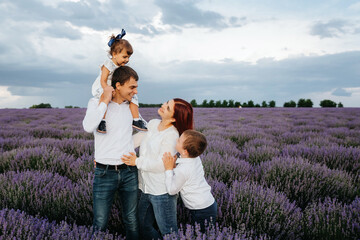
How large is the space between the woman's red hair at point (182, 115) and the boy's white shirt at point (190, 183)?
28cm

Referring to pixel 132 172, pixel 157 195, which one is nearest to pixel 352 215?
pixel 157 195

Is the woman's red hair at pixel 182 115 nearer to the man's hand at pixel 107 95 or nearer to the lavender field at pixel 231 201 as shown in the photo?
the man's hand at pixel 107 95

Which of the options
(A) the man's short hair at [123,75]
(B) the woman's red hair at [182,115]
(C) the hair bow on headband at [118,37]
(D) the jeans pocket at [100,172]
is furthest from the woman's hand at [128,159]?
(C) the hair bow on headband at [118,37]

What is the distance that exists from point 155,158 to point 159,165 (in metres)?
0.11

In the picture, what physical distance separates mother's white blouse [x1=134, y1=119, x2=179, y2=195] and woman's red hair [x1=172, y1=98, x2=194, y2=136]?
5 cm

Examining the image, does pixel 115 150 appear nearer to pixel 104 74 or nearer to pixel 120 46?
pixel 104 74

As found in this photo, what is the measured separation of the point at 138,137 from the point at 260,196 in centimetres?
131

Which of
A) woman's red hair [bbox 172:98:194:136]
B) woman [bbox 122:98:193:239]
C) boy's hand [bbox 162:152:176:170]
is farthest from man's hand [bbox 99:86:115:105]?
boy's hand [bbox 162:152:176:170]

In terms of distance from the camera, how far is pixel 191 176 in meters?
1.88

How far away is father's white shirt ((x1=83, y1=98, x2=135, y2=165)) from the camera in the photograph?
1.95 meters

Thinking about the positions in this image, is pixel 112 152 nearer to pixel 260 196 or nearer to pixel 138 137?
pixel 138 137

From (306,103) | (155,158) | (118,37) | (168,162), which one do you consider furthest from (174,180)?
(306,103)

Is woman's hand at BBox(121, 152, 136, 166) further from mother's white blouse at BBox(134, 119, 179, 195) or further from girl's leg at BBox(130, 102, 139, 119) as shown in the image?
girl's leg at BBox(130, 102, 139, 119)

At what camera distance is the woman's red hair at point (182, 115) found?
1.98 m
